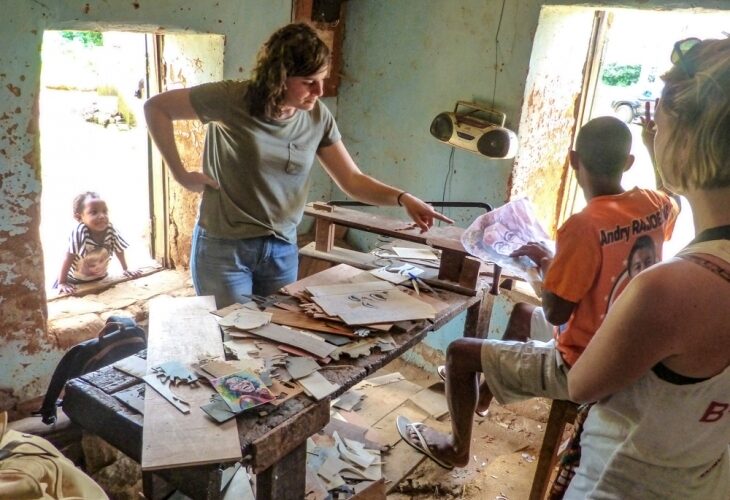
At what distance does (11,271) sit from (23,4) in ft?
3.57

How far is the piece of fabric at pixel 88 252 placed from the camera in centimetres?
334

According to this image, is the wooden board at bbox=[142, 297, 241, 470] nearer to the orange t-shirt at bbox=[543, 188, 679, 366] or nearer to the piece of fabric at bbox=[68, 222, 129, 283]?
the orange t-shirt at bbox=[543, 188, 679, 366]

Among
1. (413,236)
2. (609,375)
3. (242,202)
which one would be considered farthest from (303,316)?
(609,375)

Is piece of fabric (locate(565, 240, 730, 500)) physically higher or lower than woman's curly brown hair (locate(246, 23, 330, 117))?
lower

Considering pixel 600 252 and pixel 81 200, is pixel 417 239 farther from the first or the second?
pixel 81 200

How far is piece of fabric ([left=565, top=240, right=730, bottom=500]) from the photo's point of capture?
3.56ft

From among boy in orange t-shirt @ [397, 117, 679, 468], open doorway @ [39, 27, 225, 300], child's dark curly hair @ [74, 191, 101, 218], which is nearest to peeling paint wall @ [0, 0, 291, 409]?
open doorway @ [39, 27, 225, 300]

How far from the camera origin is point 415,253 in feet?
9.35

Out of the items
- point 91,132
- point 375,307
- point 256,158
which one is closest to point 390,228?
point 375,307

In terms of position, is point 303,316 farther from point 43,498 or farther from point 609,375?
point 609,375

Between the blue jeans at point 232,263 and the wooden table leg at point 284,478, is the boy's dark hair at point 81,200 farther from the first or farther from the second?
the wooden table leg at point 284,478

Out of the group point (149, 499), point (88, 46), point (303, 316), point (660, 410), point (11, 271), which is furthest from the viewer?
point (88, 46)

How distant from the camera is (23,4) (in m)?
2.25

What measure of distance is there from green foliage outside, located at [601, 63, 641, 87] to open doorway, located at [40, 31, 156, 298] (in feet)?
10.3
